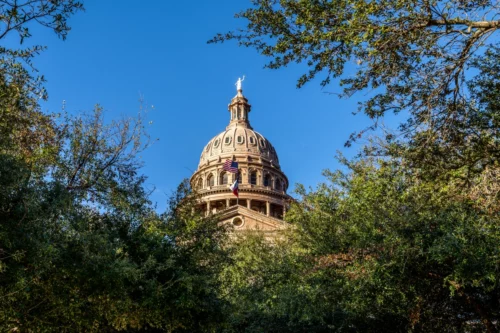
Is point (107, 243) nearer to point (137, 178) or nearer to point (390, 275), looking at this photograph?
point (137, 178)

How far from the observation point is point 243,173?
232ft

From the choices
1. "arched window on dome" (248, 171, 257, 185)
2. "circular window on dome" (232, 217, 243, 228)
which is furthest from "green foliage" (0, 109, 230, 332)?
"arched window on dome" (248, 171, 257, 185)

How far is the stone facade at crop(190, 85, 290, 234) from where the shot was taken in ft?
216

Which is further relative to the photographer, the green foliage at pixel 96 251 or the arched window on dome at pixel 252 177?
the arched window on dome at pixel 252 177

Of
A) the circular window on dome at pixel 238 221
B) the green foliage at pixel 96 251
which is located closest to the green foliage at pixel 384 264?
the green foliage at pixel 96 251

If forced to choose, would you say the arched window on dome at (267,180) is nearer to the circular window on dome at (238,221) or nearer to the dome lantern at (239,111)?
the dome lantern at (239,111)

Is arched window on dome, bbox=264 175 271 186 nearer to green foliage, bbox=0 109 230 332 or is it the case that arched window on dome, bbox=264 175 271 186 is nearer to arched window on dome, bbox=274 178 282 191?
arched window on dome, bbox=274 178 282 191

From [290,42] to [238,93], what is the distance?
259 ft

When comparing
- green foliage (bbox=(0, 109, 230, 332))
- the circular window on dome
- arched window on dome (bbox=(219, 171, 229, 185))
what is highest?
arched window on dome (bbox=(219, 171, 229, 185))

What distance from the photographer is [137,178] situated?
14719mm

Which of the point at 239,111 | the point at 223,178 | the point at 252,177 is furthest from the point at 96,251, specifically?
the point at 239,111

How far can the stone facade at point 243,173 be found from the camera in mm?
65812

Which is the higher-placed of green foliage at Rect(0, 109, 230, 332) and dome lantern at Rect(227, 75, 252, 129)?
dome lantern at Rect(227, 75, 252, 129)

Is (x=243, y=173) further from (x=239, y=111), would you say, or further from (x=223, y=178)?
(x=239, y=111)
